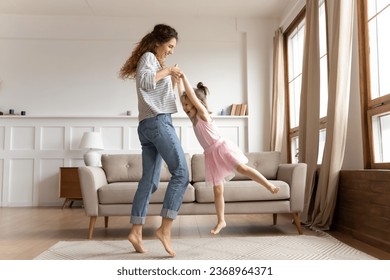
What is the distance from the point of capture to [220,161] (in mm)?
2455

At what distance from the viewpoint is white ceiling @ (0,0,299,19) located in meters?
5.34

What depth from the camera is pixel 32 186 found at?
559 centimetres

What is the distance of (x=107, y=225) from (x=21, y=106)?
121 inches

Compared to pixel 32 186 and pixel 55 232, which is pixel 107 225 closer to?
pixel 55 232

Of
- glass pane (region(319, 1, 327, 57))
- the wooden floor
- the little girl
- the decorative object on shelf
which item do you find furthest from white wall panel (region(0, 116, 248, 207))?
the little girl

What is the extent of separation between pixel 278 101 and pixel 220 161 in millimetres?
3071

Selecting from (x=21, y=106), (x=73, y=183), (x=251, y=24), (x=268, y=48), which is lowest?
(x=73, y=183)

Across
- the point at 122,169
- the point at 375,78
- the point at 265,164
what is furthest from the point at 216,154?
the point at 375,78

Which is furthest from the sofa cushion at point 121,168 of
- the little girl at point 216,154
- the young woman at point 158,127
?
the young woman at point 158,127

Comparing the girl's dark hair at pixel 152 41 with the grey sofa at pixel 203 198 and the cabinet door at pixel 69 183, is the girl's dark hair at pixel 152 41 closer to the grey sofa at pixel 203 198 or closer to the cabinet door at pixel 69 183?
the grey sofa at pixel 203 198

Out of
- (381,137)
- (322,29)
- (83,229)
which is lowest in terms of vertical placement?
(83,229)

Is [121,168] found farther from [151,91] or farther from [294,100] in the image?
[294,100]

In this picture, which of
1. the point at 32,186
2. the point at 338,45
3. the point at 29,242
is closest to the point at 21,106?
the point at 32,186

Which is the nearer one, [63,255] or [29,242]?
[63,255]
